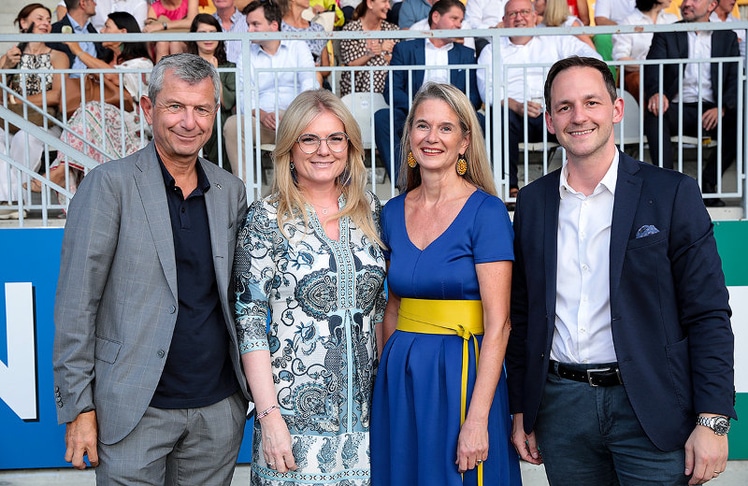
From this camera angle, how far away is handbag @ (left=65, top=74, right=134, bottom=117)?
5934mm

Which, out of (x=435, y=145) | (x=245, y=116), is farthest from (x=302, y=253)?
(x=245, y=116)

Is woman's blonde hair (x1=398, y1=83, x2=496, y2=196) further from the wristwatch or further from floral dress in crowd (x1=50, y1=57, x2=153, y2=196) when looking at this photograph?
floral dress in crowd (x1=50, y1=57, x2=153, y2=196)

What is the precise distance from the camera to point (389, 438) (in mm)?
2793

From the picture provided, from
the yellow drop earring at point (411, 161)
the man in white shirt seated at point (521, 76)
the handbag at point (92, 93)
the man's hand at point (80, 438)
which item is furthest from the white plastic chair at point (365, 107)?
Result: the man's hand at point (80, 438)

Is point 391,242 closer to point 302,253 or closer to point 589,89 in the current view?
point 302,253

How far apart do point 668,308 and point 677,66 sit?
12.3 feet

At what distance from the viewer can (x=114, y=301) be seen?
2.61m

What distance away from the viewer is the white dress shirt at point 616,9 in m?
7.25

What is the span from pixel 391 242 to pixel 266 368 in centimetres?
62

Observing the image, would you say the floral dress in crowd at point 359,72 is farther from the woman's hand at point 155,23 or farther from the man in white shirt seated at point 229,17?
the woman's hand at point 155,23

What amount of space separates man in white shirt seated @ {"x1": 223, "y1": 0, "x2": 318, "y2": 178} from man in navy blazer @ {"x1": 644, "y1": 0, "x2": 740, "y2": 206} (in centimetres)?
233

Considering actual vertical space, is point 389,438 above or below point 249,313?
below

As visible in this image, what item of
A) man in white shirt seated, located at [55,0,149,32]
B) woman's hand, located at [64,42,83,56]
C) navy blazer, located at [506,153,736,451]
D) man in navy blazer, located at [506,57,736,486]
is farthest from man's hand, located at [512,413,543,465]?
man in white shirt seated, located at [55,0,149,32]

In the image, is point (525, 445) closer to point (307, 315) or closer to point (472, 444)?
point (472, 444)
